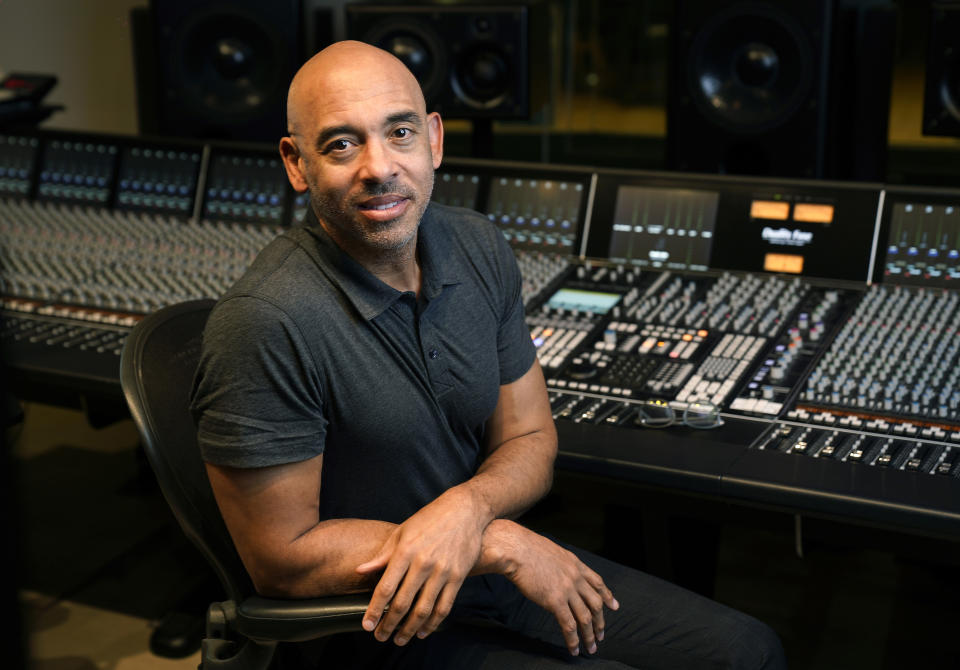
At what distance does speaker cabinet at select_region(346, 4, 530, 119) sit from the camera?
272 centimetres

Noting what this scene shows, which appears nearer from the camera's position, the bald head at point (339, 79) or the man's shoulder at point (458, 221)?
the bald head at point (339, 79)

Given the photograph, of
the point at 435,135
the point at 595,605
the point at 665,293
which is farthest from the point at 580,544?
the point at 435,135

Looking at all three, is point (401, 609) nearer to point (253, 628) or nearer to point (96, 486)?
point (253, 628)

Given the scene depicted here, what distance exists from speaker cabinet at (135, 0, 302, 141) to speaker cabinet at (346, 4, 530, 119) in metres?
0.26

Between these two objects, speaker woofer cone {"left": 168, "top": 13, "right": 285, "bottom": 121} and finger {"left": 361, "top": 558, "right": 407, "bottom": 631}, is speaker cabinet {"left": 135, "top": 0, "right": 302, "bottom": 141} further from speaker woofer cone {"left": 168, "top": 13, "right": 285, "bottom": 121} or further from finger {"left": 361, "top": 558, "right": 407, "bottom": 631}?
finger {"left": 361, "top": 558, "right": 407, "bottom": 631}

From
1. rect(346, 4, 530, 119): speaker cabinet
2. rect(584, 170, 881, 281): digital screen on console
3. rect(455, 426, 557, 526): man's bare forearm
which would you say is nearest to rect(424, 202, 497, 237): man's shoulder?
rect(455, 426, 557, 526): man's bare forearm

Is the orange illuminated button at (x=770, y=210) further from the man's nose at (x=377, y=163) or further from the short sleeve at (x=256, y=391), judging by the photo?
the short sleeve at (x=256, y=391)

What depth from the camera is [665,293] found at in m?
2.30

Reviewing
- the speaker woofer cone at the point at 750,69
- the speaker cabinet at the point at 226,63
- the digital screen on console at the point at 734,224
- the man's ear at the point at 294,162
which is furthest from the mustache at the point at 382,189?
the speaker cabinet at the point at 226,63

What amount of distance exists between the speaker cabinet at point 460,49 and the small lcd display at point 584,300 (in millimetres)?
648

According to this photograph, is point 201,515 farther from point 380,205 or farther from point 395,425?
point 380,205

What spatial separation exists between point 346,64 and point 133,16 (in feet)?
7.12

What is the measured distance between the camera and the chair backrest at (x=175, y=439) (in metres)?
1.40

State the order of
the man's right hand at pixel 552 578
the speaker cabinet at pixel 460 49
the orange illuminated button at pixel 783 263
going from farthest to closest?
the speaker cabinet at pixel 460 49
the orange illuminated button at pixel 783 263
the man's right hand at pixel 552 578
